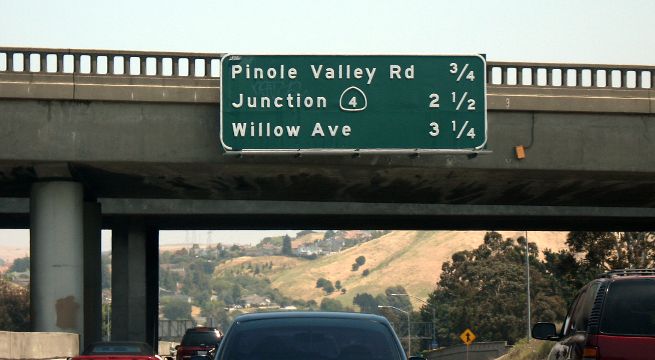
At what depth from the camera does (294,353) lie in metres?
9.92

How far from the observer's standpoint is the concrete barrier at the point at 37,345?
27266 mm

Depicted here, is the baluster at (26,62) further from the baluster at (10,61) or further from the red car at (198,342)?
the red car at (198,342)

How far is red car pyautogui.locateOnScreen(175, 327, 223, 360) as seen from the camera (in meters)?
36.9

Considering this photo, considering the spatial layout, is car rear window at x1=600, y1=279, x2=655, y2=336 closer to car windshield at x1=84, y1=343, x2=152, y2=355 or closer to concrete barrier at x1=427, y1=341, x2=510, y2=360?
car windshield at x1=84, y1=343, x2=152, y2=355

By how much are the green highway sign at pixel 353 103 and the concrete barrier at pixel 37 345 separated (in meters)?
6.04

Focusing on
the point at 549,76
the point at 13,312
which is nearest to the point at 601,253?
the point at 549,76

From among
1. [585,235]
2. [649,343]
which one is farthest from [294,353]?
[585,235]

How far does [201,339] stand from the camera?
37844 millimetres

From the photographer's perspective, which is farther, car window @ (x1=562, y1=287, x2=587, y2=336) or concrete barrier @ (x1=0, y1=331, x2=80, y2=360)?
concrete barrier @ (x1=0, y1=331, x2=80, y2=360)

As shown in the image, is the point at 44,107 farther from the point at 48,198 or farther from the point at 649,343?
the point at 649,343

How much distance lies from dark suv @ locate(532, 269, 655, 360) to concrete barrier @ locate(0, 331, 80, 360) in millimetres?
16568

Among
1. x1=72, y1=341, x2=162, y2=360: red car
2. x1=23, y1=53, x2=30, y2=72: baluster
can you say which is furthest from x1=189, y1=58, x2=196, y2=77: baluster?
x1=72, y1=341, x2=162, y2=360: red car

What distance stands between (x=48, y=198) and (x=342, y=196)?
966 cm

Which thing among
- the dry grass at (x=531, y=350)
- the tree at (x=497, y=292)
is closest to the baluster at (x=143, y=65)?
the dry grass at (x=531, y=350)
